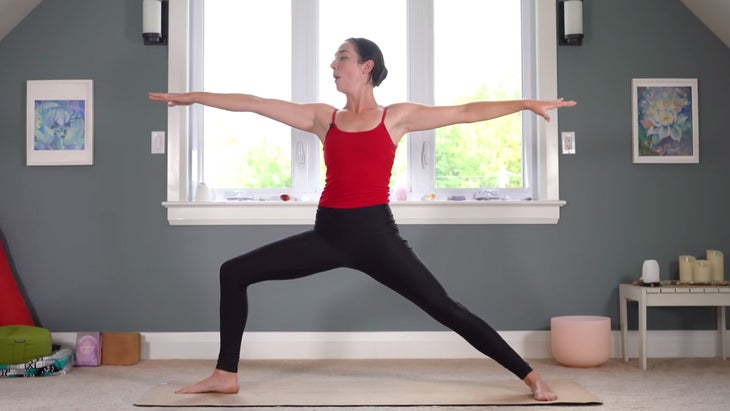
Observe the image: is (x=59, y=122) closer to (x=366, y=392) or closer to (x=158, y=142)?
(x=158, y=142)

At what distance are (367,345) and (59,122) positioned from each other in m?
2.00

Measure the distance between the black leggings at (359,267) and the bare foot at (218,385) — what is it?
0.10 m

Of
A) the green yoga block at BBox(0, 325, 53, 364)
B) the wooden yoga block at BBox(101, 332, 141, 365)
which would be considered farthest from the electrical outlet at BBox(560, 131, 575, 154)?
the green yoga block at BBox(0, 325, 53, 364)

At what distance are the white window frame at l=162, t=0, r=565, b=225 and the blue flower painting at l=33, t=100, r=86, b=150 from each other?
476 mm

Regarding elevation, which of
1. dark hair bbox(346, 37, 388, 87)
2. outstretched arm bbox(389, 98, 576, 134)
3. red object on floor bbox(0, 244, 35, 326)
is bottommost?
red object on floor bbox(0, 244, 35, 326)

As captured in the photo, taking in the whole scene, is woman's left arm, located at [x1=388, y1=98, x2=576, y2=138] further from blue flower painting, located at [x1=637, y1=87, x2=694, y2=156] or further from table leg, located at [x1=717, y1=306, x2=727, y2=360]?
table leg, located at [x1=717, y1=306, x2=727, y2=360]

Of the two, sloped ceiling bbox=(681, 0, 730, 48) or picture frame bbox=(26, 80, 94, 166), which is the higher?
sloped ceiling bbox=(681, 0, 730, 48)

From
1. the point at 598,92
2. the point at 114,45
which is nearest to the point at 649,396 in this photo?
the point at 598,92

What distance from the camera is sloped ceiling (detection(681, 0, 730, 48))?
13.4 ft

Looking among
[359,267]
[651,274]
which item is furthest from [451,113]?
[651,274]

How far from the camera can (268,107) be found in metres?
3.21

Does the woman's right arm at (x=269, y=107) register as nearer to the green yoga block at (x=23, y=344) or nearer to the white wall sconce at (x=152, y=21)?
the white wall sconce at (x=152, y=21)

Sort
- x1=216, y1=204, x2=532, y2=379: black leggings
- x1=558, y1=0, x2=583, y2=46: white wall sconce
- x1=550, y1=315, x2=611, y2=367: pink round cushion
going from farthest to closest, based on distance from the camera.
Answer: x1=558, y1=0, x2=583, y2=46: white wall sconce → x1=550, y1=315, x2=611, y2=367: pink round cushion → x1=216, y1=204, x2=532, y2=379: black leggings

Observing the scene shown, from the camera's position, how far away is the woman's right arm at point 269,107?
3156 mm
